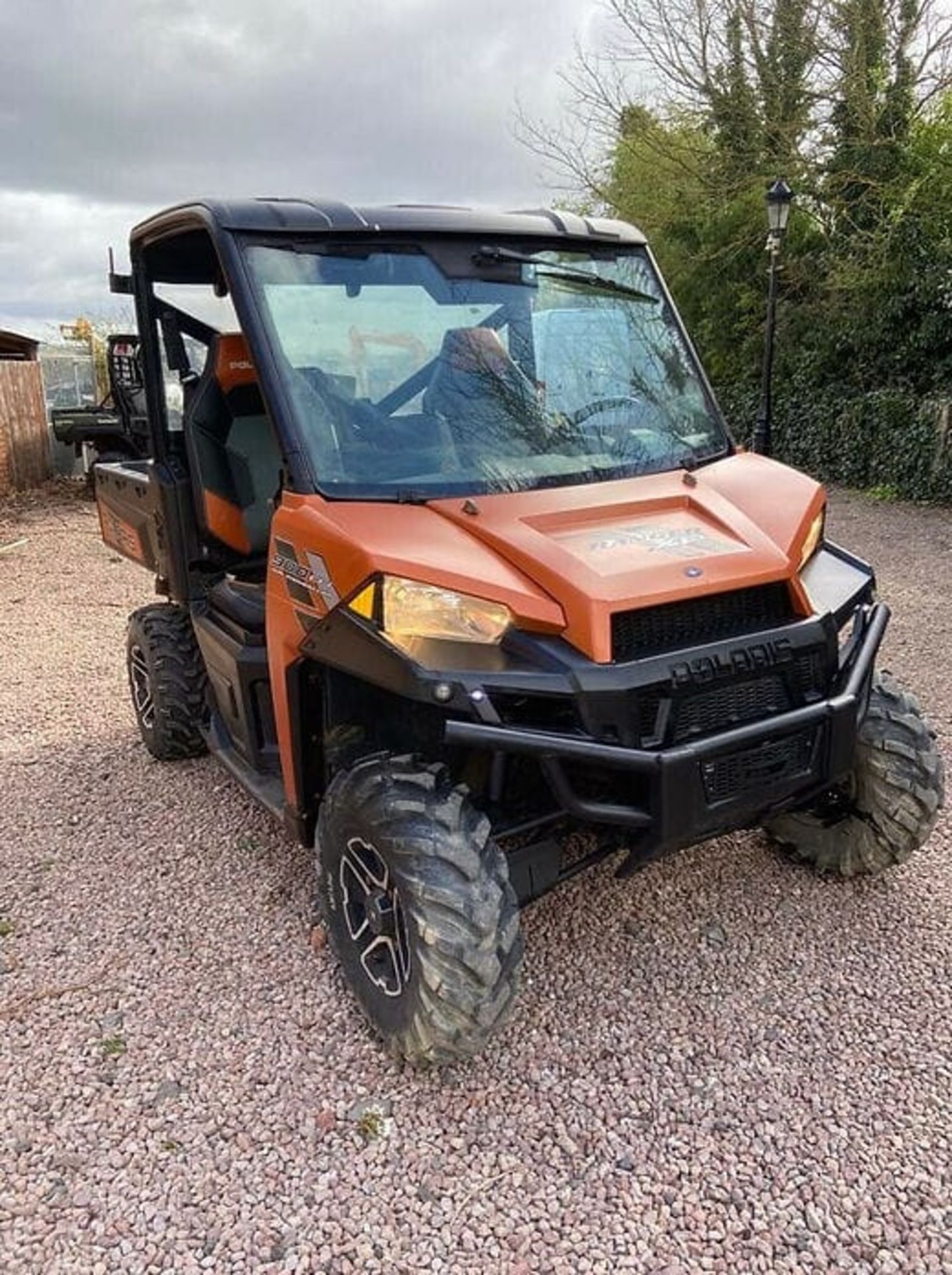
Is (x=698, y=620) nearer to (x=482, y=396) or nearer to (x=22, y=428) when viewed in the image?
(x=482, y=396)

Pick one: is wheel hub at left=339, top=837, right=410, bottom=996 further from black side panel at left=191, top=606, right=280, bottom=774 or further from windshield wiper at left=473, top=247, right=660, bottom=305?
windshield wiper at left=473, top=247, right=660, bottom=305

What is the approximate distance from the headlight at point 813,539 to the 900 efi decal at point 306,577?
49.6 inches

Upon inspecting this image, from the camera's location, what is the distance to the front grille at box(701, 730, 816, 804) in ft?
7.59

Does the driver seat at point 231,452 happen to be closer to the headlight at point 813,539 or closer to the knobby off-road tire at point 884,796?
the headlight at point 813,539

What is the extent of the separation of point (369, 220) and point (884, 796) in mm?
2304

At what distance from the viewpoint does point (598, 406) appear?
9.78 feet

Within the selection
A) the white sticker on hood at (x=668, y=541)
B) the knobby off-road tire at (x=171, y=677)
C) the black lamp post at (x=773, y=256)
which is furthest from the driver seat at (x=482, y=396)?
the black lamp post at (x=773, y=256)

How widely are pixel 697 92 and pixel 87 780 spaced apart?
1330 cm

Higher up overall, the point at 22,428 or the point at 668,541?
the point at 668,541

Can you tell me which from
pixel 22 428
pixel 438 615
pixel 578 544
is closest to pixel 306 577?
pixel 438 615

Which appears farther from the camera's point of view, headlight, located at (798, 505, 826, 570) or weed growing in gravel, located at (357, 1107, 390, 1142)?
headlight, located at (798, 505, 826, 570)

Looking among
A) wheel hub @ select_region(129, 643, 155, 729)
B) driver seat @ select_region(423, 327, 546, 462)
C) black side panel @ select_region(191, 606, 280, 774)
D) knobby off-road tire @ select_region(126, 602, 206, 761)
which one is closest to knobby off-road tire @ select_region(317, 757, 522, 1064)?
black side panel @ select_region(191, 606, 280, 774)

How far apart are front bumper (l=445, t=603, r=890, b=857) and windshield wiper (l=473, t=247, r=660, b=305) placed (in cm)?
143

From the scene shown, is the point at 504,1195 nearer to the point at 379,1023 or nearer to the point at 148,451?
the point at 379,1023
